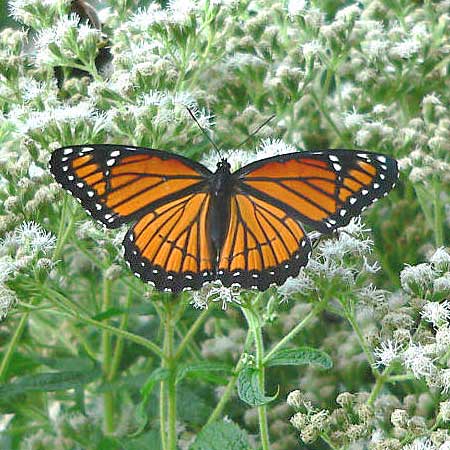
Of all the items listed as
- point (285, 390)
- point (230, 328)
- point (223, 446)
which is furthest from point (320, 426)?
point (230, 328)

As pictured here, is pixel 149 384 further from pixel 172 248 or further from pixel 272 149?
pixel 272 149

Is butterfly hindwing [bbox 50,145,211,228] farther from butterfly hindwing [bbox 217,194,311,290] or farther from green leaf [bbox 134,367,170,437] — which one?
green leaf [bbox 134,367,170,437]

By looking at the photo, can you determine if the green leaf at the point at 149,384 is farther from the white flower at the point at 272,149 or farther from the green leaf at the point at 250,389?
the white flower at the point at 272,149

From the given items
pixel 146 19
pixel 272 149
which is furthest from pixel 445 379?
pixel 146 19

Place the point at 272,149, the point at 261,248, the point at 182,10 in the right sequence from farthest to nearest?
1. the point at 182,10
2. the point at 272,149
3. the point at 261,248

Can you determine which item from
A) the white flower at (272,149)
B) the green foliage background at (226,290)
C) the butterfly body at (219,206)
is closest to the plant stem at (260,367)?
the green foliage background at (226,290)
